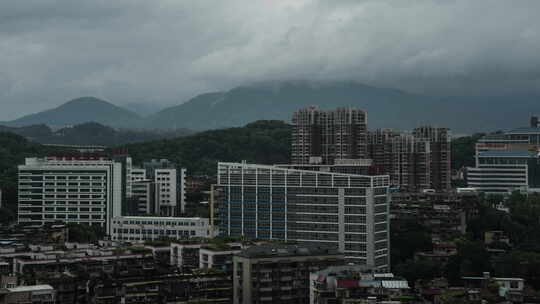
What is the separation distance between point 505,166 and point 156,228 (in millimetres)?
65272

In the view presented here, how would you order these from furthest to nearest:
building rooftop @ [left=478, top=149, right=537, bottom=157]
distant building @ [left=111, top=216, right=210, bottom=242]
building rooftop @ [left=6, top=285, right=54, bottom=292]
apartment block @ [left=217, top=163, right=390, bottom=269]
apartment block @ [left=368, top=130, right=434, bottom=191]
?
building rooftop @ [left=478, top=149, right=537, bottom=157] → apartment block @ [left=368, top=130, right=434, bottom=191] → distant building @ [left=111, top=216, right=210, bottom=242] → apartment block @ [left=217, top=163, right=390, bottom=269] → building rooftop @ [left=6, top=285, right=54, bottom=292]

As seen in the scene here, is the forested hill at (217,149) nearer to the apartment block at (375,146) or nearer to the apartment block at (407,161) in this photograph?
the apartment block at (375,146)

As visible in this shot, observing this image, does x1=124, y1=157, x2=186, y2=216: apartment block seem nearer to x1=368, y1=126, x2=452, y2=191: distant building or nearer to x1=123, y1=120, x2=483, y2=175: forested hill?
x1=368, y1=126, x2=452, y2=191: distant building

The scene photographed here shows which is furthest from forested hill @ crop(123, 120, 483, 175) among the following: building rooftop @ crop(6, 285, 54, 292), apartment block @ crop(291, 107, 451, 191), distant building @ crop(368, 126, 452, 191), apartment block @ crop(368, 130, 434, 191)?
building rooftop @ crop(6, 285, 54, 292)

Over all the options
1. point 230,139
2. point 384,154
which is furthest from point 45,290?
point 230,139

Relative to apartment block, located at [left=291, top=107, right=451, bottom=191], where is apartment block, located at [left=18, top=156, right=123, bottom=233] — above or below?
below

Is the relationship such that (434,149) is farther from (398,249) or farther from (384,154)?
(398,249)

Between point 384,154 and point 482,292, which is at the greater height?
point 384,154

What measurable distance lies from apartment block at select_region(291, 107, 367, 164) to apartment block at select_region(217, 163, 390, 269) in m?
32.1

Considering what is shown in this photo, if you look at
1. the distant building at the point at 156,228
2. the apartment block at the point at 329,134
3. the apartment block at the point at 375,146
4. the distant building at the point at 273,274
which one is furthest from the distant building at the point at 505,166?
the distant building at the point at 273,274

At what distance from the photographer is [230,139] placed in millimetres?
149625

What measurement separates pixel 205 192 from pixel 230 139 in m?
44.3

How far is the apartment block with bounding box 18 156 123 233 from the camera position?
86875 mm

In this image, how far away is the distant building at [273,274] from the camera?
4497 centimetres
